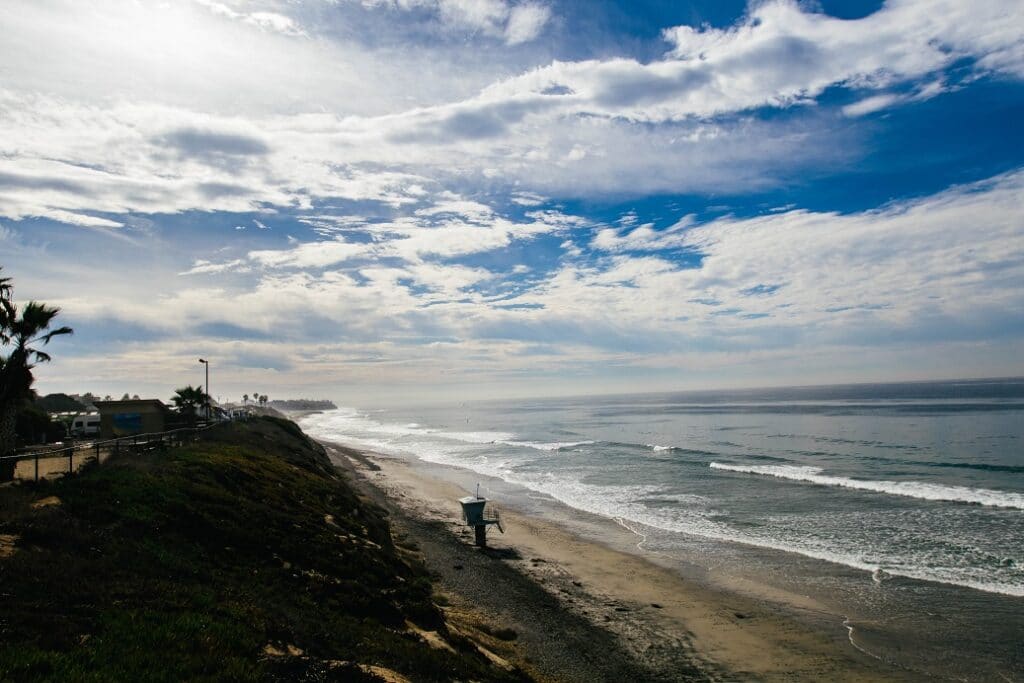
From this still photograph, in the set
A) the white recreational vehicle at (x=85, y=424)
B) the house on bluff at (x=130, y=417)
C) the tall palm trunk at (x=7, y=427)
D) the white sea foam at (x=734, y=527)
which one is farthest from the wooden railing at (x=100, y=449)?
the white sea foam at (x=734, y=527)

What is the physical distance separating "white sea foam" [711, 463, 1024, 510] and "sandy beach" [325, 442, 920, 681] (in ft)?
64.5

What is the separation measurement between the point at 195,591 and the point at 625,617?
517 inches

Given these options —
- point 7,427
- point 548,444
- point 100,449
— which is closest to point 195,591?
point 7,427

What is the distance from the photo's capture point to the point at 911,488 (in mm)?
35250

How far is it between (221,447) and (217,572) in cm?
1913

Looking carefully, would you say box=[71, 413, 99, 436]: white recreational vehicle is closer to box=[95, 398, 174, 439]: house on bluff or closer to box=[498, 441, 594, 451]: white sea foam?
box=[95, 398, 174, 439]: house on bluff

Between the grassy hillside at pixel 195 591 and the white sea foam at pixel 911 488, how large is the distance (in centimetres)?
3147

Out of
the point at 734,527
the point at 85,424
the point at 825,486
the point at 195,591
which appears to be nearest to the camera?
the point at 195,591

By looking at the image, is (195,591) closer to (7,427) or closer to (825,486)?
(7,427)

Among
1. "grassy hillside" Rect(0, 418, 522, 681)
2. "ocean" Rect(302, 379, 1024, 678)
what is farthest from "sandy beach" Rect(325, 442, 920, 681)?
"grassy hillside" Rect(0, 418, 522, 681)

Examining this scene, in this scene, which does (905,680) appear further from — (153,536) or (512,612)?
(153,536)

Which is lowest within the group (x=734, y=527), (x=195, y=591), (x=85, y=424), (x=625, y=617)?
(x=734, y=527)

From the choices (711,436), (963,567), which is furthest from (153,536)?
(711,436)

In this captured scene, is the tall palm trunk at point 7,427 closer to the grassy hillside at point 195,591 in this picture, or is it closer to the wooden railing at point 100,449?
the wooden railing at point 100,449
